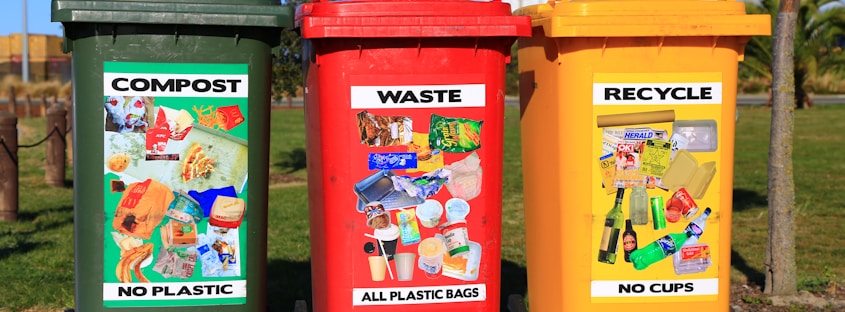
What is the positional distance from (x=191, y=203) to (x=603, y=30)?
2061 mm

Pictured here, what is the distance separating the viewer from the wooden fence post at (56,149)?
41.4ft

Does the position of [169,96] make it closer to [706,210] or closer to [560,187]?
[560,187]

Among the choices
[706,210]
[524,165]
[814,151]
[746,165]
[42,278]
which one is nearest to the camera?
[706,210]

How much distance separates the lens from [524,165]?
18.9ft

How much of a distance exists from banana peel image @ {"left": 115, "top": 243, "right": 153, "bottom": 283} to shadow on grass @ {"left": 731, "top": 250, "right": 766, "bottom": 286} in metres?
4.13

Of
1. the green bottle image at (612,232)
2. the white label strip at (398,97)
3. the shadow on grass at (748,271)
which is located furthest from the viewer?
the shadow on grass at (748,271)

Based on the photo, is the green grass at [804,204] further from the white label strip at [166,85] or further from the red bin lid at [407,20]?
the white label strip at [166,85]

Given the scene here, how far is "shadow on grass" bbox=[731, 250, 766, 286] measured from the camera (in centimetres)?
720

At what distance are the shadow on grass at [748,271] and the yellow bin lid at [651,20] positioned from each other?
260cm

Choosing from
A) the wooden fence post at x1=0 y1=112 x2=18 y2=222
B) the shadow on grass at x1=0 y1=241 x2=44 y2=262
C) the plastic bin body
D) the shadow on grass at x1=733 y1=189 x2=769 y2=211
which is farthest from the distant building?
the plastic bin body

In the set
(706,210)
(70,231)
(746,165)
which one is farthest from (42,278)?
(746,165)

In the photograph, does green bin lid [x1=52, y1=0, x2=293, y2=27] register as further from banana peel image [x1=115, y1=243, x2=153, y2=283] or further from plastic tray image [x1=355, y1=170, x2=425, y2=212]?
banana peel image [x1=115, y1=243, x2=153, y2=283]

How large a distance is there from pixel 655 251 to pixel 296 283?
2805 mm

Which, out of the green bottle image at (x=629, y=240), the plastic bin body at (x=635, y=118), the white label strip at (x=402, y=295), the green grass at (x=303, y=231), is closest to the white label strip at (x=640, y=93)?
the plastic bin body at (x=635, y=118)
